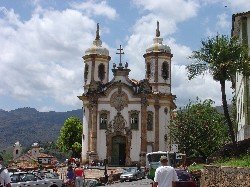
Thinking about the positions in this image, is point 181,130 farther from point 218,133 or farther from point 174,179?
point 174,179

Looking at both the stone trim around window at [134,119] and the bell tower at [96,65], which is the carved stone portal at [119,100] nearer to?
the stone trim around window at [134,119]

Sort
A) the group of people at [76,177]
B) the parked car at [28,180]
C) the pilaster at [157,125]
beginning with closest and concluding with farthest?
1. the parked car at [28,180]
2. the group of people at [76,177]
3. the pilaster at [157,125]

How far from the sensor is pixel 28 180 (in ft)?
77.7

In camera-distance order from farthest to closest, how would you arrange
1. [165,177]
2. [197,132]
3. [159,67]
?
[159,67] → [197,132] → [165,177]

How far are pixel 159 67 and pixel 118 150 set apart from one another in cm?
1169

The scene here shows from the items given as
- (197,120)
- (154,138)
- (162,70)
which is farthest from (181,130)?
(162,70)

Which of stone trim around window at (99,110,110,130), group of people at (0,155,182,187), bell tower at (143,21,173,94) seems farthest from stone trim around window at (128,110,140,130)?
group of people at (0,155,182,187)

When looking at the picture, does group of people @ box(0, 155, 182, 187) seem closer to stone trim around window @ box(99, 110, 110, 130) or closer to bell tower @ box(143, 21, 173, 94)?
stone trim around window @ box(99, 110, 110, 130)

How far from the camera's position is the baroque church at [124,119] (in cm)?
5872

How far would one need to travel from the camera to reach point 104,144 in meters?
59.1

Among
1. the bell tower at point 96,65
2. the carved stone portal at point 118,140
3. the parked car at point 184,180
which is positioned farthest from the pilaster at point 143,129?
the parked car at point 184,180

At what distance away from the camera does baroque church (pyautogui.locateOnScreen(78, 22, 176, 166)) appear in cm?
5872

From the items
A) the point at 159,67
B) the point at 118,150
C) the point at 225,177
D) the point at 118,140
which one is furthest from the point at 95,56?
the point at 225,177

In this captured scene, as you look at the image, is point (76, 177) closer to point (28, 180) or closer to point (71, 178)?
point (71, 178)
